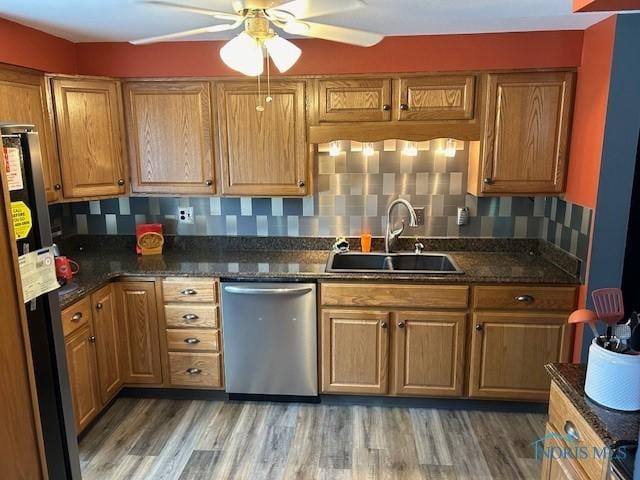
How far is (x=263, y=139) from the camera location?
2.92 metres

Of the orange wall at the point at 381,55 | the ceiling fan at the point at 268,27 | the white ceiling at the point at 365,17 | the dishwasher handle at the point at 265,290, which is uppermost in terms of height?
the white ceiling at the point at 365,17

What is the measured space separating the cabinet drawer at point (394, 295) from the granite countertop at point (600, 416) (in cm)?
114

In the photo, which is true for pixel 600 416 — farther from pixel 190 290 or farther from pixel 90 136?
pixel 90 136

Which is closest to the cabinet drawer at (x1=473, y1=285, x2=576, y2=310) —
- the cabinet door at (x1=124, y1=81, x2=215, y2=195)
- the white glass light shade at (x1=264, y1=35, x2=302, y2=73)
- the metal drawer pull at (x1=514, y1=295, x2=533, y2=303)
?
the metal drawer pull at (x1=514, y1=295, x2=533, y2=303)

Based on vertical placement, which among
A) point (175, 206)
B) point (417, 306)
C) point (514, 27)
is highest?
point (514, 27)

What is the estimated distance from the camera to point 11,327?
1.43m

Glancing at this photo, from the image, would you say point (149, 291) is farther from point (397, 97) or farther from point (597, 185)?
point (597, 185)

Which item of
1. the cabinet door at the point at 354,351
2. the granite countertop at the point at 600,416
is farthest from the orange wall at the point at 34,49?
the granite countertop at the point at 600,416

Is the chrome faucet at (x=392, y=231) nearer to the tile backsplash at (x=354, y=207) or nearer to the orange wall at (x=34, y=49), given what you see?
the tile backsplash at (x=354, y=207)

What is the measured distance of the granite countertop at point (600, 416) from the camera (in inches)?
48.3

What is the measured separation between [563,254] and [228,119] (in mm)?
2163

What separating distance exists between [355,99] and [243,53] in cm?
126

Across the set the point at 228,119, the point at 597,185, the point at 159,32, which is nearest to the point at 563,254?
the point at 597,185
